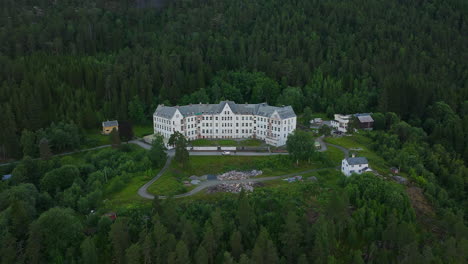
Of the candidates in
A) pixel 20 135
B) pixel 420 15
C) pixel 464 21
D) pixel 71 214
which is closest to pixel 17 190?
pixel 71 214

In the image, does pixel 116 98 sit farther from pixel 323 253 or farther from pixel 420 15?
pixel 420 15

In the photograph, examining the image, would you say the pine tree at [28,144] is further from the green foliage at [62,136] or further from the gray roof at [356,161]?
the gray roof at [356,161]

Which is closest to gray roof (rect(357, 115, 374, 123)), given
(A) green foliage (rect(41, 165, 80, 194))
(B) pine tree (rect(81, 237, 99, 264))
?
(A) green foliage (rect(41, 165, 80, 194))

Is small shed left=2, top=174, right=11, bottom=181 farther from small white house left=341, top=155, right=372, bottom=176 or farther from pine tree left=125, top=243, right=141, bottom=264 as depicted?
small white house left=341, top=155, right=372, bottom=176

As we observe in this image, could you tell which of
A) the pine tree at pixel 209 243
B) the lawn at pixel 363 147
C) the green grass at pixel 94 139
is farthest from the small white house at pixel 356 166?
the green grass at pixel 94 139

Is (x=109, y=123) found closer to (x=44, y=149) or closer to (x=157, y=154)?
(x=44, y=149)
